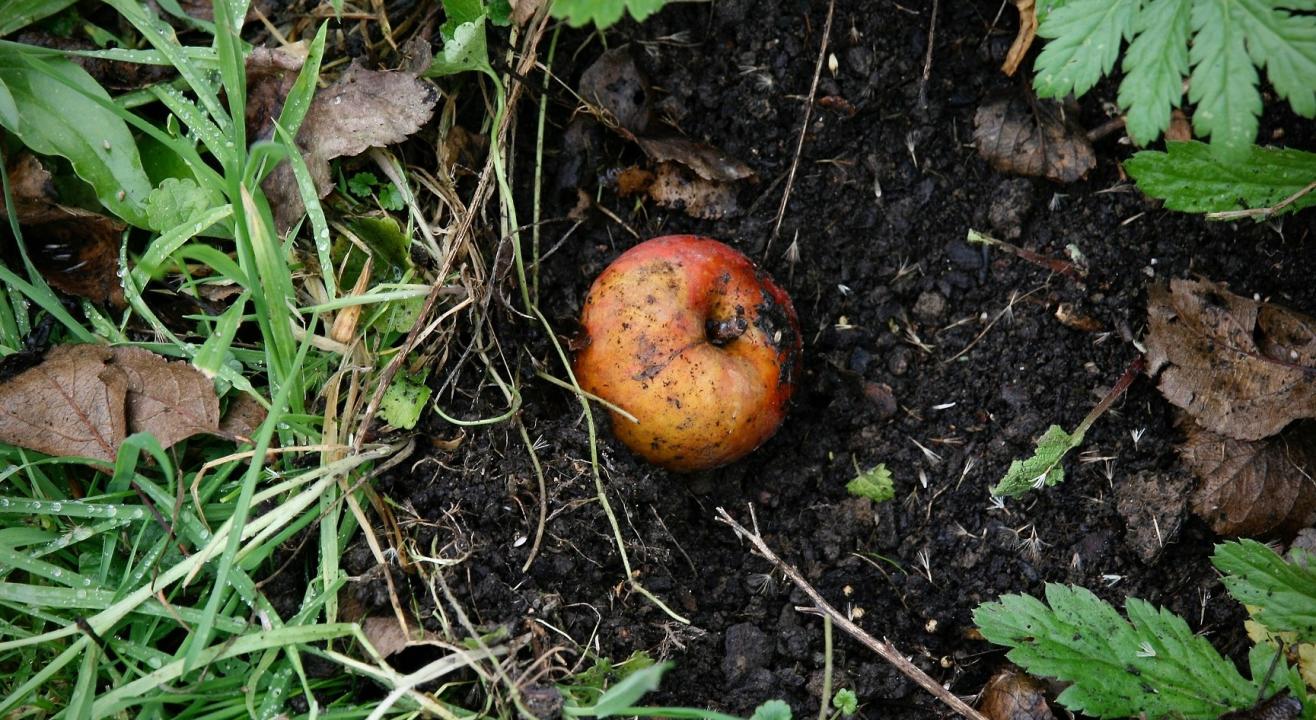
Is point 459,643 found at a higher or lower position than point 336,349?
lower

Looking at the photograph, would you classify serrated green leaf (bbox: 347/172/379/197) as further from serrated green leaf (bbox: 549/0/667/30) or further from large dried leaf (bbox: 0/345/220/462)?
serrated green leaf (bbox: 549/0/667/30)

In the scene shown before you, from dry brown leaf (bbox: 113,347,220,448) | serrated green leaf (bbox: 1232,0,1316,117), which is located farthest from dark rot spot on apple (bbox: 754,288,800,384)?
dry brown leaf (bbox: 113,347,220,448)

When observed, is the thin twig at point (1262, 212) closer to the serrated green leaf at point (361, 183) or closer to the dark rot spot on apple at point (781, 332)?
the dark rot spot on apple at point (781, 332)

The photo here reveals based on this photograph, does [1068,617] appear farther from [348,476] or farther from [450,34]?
[450,34]

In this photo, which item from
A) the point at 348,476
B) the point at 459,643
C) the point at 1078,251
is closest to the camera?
the point at 459,643

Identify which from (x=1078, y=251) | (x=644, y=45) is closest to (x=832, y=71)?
(x=644, y=45)

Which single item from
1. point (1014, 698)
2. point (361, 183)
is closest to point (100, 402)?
point (361, 183)

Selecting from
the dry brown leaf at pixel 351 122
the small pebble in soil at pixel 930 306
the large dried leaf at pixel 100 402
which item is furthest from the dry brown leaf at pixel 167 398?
the small pebble in soil at pixel 930 306
